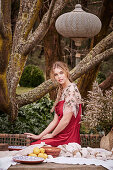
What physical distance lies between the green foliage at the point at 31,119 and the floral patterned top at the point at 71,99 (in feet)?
5.63

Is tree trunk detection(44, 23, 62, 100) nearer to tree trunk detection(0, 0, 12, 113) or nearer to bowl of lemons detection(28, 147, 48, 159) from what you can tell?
tree trunk detection(0, 0, 12, 113)

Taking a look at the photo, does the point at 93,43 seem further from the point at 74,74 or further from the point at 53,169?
the point at 53,169

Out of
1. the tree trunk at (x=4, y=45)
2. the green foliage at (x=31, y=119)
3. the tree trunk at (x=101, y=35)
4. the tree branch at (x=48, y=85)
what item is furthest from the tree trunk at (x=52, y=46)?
the tree trunk at (x=4, y=45)

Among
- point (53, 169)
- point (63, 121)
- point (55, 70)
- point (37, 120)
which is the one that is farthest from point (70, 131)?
point (37, 120)

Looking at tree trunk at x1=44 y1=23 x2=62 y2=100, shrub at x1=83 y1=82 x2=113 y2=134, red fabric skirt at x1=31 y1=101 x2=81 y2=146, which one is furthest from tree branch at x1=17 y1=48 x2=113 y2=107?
tree trunk at x1=44 y1=23 x2=62 y2=100

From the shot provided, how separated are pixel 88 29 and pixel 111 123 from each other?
1.99 m

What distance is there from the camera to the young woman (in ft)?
10.3

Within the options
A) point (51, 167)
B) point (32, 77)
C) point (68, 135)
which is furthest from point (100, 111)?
point (32, 77)

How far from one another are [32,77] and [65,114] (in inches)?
355

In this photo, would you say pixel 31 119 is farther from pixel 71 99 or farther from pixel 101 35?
pixel 101 35

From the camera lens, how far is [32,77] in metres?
12.1

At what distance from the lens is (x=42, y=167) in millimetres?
2346

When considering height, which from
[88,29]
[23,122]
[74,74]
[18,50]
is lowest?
[23,122]

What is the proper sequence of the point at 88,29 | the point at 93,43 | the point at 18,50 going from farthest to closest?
the point at 93,43 → the point at 88,29 → the point at 18,50
